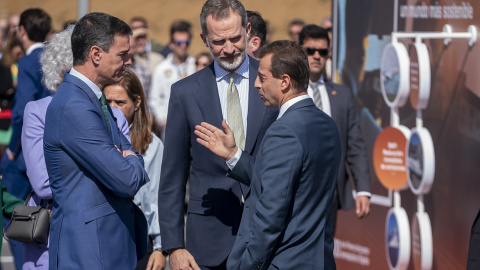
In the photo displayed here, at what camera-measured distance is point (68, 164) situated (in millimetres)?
4188

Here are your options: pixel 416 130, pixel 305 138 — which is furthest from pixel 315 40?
pixel 305 138

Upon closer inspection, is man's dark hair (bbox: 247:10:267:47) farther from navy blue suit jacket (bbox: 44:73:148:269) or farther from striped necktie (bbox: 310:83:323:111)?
navy blue suit jacket (bbox: 44:73:148:269)

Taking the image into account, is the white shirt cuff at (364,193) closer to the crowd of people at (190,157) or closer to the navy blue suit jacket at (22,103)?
the crowd of people at (190,157)

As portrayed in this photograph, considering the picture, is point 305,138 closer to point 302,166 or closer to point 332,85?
point 302,166

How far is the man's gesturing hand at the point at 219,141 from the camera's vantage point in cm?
441

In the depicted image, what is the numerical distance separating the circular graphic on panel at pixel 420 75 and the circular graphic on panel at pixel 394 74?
0.06 metres

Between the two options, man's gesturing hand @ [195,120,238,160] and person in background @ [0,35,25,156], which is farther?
person in background @ [0,35,25,156]

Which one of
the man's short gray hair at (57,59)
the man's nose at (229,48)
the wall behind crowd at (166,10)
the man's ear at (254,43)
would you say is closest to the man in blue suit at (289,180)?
the man's nose at (229,48)

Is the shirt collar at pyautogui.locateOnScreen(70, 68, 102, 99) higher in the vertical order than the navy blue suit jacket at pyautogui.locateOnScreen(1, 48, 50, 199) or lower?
higher

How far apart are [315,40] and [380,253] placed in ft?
5.80

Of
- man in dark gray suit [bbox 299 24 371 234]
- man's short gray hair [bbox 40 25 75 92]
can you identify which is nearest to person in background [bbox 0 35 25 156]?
man in dark gray suit [bbox 299 24 371 234]

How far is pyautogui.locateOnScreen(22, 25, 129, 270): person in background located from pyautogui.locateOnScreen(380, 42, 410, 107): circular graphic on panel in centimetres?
217

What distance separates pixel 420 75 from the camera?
6.17 meters

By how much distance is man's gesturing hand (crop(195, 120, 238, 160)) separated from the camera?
14.5 ft
